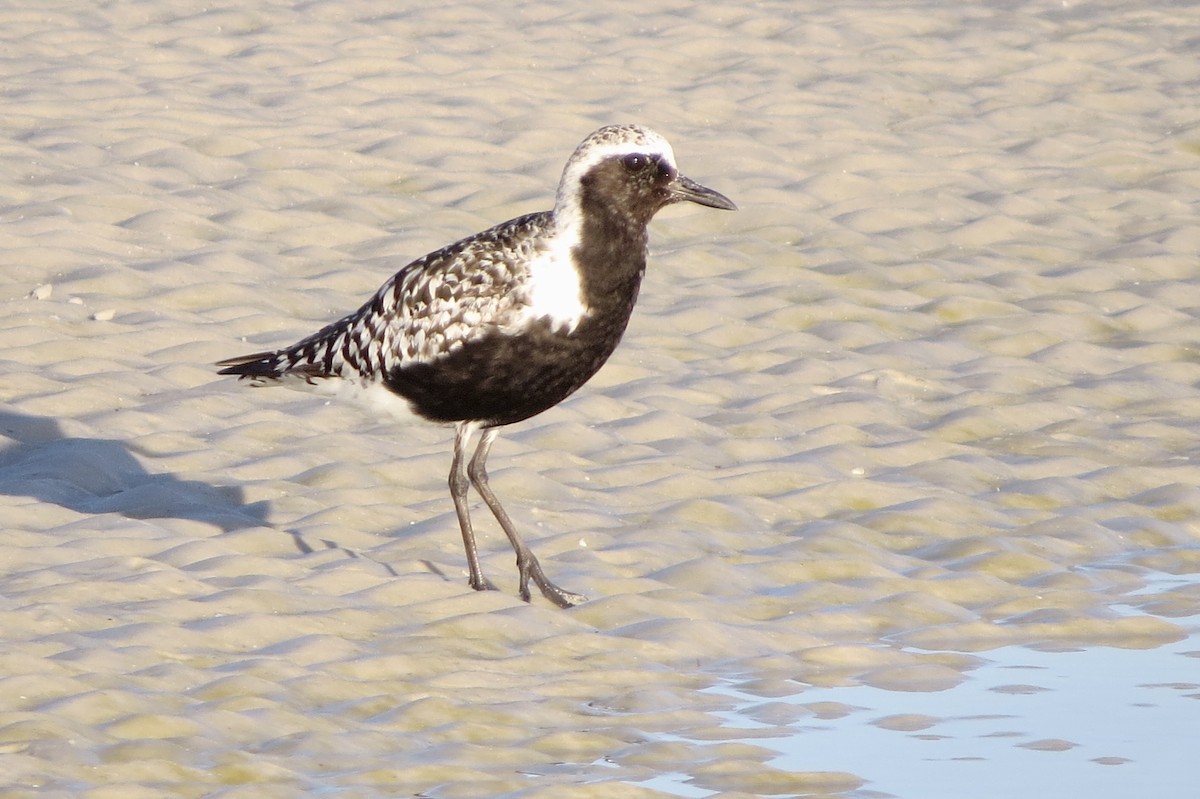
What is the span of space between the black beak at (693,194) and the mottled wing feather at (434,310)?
0.57 m

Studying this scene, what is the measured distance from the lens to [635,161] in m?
7.76

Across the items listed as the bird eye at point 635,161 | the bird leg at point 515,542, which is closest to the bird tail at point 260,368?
the bird leg at point 515,542

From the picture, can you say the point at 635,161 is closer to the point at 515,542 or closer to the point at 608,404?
the point at 515,542

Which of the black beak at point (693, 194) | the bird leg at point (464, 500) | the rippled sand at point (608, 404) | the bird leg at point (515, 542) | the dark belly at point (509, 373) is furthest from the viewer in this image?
the black beak at point (693, 194)

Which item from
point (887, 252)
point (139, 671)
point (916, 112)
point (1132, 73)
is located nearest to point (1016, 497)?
point (887, 252)

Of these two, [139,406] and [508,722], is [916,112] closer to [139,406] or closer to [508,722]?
[139,406]

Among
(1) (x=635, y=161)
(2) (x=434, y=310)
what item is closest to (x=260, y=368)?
(2) (x=434, y=310)

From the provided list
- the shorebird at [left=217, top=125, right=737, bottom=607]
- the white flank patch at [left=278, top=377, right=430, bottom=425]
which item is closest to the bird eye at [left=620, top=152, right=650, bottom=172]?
the shorebird at [left=217, top=125, right=737, bottom=607]

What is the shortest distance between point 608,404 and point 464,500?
6.97ft

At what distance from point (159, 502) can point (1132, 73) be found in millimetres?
10226

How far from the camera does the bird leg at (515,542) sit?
7562mm

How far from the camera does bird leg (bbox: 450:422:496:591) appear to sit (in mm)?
7730

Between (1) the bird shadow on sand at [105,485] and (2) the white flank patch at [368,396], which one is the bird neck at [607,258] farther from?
Answer: (1) the bird shadow on sand at [105,485]

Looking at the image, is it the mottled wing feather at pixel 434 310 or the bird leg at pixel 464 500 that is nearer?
the mottled wing feather at pixel 434 310
